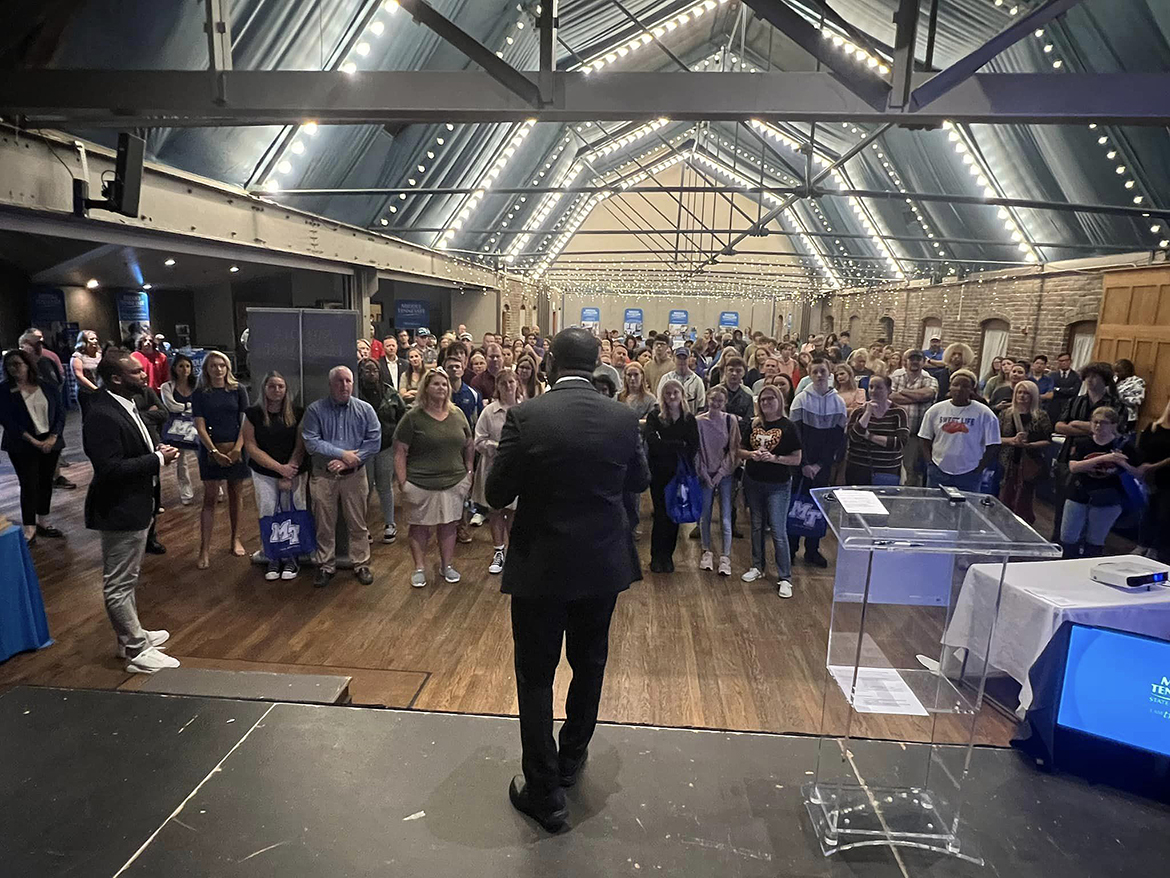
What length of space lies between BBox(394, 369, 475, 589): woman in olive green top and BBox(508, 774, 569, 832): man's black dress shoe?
2498 mm

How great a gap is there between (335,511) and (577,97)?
3198 millimetres

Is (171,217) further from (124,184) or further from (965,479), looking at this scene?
(965,479)

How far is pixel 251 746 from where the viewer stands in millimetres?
2463


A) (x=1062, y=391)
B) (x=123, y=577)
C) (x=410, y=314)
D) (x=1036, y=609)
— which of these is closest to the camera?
(x=1036, y=609)

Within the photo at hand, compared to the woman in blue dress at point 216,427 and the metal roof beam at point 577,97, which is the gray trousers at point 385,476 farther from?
the metal roof beam at point 577,97

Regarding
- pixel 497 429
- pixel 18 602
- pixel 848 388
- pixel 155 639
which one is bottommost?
pixel 155 639

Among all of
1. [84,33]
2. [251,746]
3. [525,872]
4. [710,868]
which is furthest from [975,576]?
[84,33]

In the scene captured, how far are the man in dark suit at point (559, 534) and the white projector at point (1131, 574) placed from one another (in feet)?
7.94

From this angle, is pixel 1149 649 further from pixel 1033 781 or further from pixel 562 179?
pixel 562 179

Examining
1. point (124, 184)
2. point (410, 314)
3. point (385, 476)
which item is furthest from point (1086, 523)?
point (410, 314)

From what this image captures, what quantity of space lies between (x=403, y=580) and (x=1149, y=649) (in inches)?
165

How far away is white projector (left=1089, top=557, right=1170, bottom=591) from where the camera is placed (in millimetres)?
2895

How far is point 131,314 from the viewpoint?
1425cm

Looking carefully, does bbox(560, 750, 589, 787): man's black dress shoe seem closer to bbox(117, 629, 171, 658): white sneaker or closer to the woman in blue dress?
bbox(117, 629, 171, 658): white sneaker
